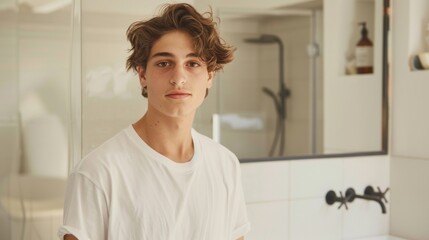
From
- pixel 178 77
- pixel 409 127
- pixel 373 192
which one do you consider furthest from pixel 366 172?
pixel 178 77

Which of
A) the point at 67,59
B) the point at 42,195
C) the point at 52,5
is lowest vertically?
the point at 42,195

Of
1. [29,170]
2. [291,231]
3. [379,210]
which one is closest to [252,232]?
[291,231]

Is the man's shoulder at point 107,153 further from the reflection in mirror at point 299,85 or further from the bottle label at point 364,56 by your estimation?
the bottle label at point 364,56

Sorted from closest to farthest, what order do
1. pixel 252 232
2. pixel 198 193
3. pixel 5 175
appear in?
pixel 198 193 → pixel 5 175 → pixel 252 232

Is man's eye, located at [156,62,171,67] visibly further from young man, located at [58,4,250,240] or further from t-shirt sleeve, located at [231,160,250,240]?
t-shirt sleeve, located at [231,160,250,240]

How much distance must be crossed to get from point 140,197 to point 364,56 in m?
1.46

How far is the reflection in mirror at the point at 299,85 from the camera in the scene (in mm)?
2256

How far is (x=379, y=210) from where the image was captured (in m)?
2.16

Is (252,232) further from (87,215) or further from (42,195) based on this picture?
(87,215)

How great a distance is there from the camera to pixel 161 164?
1175 millimetres

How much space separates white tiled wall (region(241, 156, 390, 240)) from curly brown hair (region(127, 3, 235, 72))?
697 millimetres

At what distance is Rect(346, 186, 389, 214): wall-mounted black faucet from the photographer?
1.99 metres

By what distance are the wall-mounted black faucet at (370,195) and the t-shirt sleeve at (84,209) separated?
1.17m

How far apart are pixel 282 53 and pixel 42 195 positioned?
197 cm
